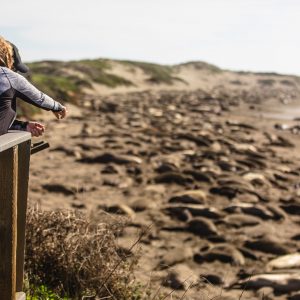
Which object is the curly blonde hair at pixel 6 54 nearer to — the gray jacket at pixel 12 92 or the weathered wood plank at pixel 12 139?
the gray jacket at pixel 12 92

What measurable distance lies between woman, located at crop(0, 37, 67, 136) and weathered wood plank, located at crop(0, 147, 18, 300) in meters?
0.37

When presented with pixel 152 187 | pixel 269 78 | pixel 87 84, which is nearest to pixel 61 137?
pixel 152 187

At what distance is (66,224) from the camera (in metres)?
4.17

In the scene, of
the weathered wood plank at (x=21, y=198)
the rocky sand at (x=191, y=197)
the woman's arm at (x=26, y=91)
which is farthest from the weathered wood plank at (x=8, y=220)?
the rocky sand at (x=191, y=197)

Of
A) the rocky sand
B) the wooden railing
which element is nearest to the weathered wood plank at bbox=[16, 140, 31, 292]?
the wooden railing

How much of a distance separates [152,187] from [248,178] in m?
1.91

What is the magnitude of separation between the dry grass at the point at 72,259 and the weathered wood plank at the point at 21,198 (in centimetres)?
64

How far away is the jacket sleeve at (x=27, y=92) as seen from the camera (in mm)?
2961

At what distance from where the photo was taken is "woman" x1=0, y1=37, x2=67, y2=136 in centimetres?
→ 294

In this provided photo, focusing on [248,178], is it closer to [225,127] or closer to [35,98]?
[35,98]

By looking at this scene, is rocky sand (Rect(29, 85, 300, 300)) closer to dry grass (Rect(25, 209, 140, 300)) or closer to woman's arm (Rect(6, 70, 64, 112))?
dry grass (Rect(25, 209, 140, 300))

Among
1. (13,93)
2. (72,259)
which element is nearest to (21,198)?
(13,93)

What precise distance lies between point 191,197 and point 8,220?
4879mm

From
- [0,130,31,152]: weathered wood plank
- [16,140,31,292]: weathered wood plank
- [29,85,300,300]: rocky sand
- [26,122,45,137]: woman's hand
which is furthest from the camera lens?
[29,85,300,300]: rocky sand
